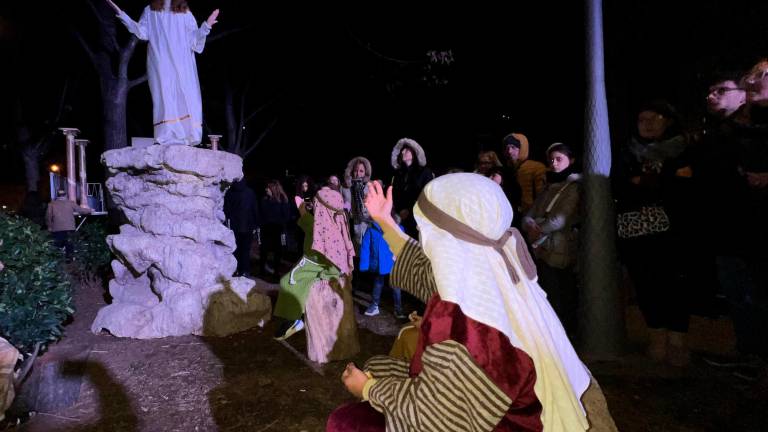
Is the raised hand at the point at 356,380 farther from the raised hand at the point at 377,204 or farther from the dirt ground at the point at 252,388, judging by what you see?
the dirt ground at the point at 252,388

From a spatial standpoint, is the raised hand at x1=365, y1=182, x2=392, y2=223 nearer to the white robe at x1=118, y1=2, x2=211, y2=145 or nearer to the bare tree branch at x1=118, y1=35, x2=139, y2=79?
the white robe at x1=118, y1=2, x2=211, y2=145

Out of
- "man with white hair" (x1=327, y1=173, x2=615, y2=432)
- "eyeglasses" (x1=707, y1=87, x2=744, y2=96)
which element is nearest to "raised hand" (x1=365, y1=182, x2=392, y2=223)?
"man with white hair" (x1=327, y1=173, x2=615, y2=432)

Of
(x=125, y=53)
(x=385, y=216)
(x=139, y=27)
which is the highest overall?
(x=125, y=53)

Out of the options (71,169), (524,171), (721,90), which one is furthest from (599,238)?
(71,169)

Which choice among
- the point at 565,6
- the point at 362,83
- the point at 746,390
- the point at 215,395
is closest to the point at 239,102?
the point at 362,83

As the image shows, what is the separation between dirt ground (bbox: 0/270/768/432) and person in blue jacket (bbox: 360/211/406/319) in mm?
903

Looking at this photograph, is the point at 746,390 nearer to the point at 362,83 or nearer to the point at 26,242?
the point at 26,242

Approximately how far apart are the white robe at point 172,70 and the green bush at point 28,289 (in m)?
1.73

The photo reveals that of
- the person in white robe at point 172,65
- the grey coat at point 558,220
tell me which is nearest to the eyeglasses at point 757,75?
the grey coat at point 558,220

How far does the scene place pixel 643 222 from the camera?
13.0 ft

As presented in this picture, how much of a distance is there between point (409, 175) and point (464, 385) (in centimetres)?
462

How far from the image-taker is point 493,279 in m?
1.47

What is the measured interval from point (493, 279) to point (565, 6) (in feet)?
26.2

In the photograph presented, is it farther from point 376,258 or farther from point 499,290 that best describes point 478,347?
point 376,258
